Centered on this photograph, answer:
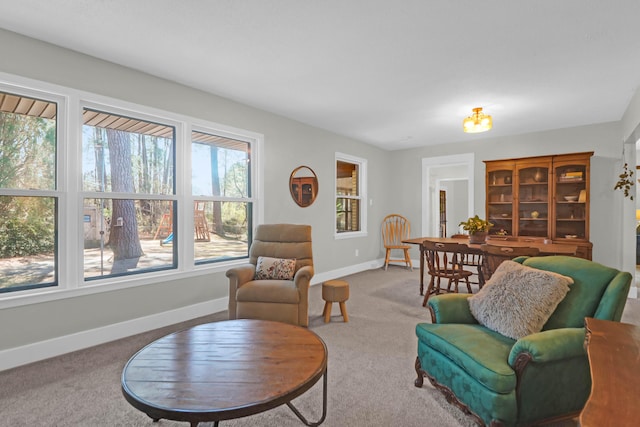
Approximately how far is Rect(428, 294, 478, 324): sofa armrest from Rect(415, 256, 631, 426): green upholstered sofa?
12 centimetres

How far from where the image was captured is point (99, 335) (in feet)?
9.60

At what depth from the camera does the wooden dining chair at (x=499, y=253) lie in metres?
3.23

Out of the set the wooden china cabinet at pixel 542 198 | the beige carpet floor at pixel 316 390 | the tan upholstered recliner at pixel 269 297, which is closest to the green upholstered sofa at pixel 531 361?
the beige carpet floor at pixel 316 390

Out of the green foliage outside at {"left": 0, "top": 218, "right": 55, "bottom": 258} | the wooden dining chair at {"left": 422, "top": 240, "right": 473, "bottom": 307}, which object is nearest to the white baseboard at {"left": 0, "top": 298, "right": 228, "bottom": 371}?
the green foliage outside at {"left": 0, "top": 218, "right": 55, "bottom": 258}

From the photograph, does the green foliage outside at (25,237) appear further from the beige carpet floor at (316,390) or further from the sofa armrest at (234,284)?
the sofa armrest at (234,284)

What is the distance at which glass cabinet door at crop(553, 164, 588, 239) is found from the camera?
16.0 feet

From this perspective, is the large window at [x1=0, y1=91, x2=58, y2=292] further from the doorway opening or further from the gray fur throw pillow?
the doorway opening

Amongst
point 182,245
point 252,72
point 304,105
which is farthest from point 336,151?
point 182,245

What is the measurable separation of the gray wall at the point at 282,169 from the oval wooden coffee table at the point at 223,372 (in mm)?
1519

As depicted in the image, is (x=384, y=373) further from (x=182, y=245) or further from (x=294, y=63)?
(x=294, y=63)

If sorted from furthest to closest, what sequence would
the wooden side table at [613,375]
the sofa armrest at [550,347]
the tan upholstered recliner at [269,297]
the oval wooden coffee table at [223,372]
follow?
the tan upholstered recliner at [269,297] < the sofa armrest at [550,347] < the oval wooden coffee table at [223,372] < the wooden side table at [613,375]

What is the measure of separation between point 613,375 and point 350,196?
5347 mm

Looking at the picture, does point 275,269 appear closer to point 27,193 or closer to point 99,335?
point 99,335

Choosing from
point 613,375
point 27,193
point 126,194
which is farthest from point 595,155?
point 27,193
